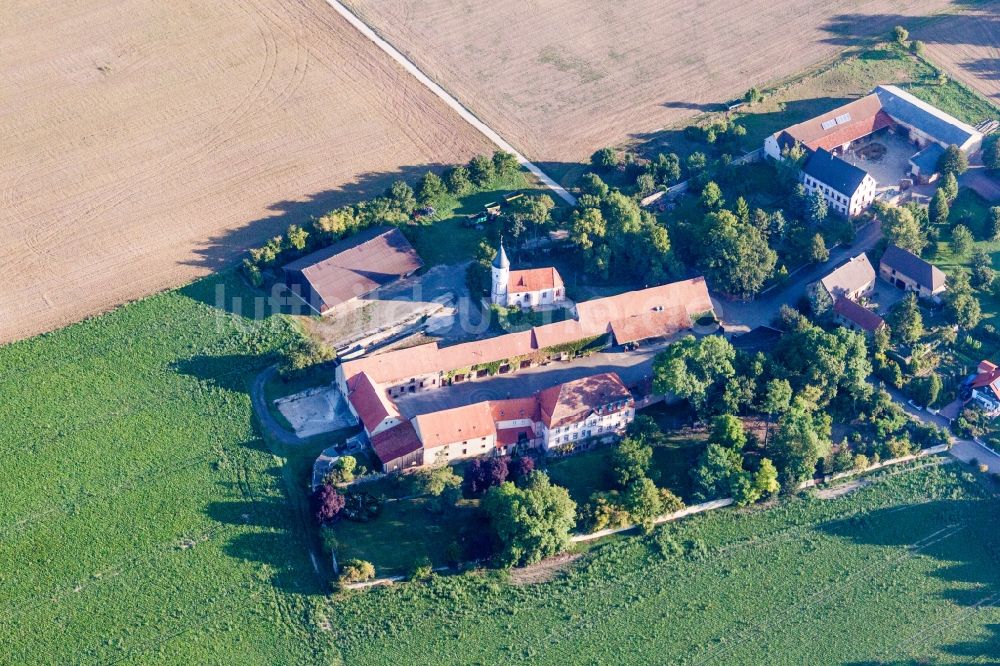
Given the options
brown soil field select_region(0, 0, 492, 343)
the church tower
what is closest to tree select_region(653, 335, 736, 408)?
the church tower

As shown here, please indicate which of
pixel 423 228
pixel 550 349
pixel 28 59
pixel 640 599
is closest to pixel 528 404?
pixel 550 349

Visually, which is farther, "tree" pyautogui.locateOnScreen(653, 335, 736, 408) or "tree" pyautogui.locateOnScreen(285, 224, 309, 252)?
"tree" pyautogui.locateOnScreen(285, 224, 309, 252)

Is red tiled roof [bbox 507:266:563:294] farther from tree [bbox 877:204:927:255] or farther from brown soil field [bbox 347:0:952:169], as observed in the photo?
tree [bbox 877:204:927:255]

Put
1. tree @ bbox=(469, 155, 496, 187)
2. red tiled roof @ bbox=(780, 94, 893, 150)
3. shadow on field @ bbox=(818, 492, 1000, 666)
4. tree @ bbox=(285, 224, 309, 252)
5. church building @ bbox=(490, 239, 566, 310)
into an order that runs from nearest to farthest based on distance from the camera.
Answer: shadow on field @ bbox=(818, 492, 1000, 666) → church building @ bbox=(490, 239, 566, 310) → tree @ bbox=(285, 224, 309, 252) → tree @ bbox=(469, 155, 496, 187) → red tiled roof @ bbox=(780, 94, 893, 150)

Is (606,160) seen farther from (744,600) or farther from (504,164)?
(744,600)

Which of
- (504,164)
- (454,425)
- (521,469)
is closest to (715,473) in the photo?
(521,469)

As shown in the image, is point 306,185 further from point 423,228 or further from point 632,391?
point 632,391
